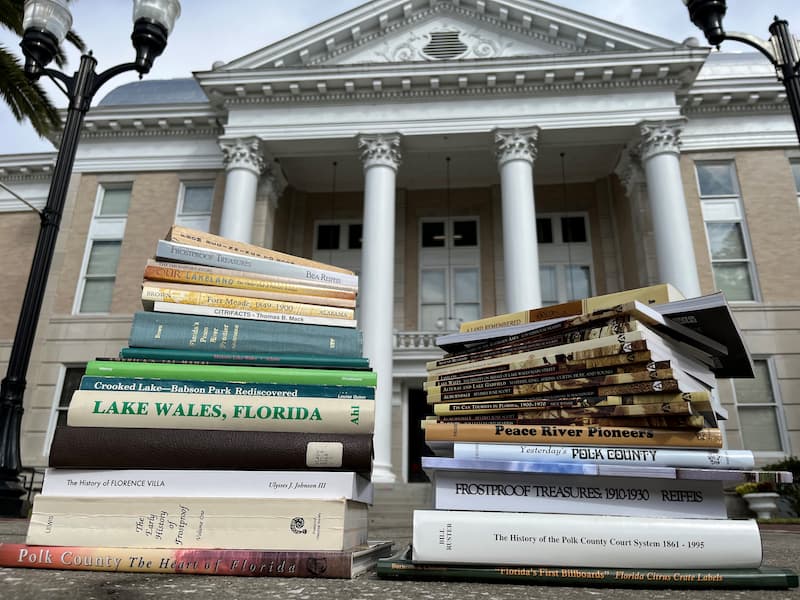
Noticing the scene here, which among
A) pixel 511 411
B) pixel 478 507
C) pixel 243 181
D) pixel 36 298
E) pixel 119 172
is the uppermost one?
pixel 119 172

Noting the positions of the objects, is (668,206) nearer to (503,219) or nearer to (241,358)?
(503,219)

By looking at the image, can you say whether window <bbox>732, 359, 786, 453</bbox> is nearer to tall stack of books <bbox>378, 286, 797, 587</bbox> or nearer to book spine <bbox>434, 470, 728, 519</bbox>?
tall stack of books <bbox>378, 286, 797, 587</bbox>

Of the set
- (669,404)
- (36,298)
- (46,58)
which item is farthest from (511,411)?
(46,58)

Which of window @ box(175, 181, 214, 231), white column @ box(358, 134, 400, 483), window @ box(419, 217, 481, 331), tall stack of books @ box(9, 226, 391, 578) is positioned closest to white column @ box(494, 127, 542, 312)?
white column @ box(358, 134, 400, 483)

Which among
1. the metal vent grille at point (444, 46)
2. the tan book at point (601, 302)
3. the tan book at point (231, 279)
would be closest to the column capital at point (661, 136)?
the metal vent grille at point (444, 46)

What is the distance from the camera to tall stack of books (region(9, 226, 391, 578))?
2.00 metres

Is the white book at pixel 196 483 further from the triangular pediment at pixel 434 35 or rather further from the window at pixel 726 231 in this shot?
the window at pixel 726 231

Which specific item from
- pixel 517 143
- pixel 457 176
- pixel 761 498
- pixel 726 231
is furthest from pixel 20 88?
pixel 726 231

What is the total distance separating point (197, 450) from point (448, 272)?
17412mm

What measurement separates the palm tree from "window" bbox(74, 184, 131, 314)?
3712 mm

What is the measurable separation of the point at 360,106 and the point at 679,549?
52.5 ft

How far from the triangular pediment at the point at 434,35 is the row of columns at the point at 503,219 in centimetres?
276

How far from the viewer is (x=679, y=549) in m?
1.89

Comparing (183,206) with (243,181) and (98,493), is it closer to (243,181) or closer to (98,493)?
(243,181)
